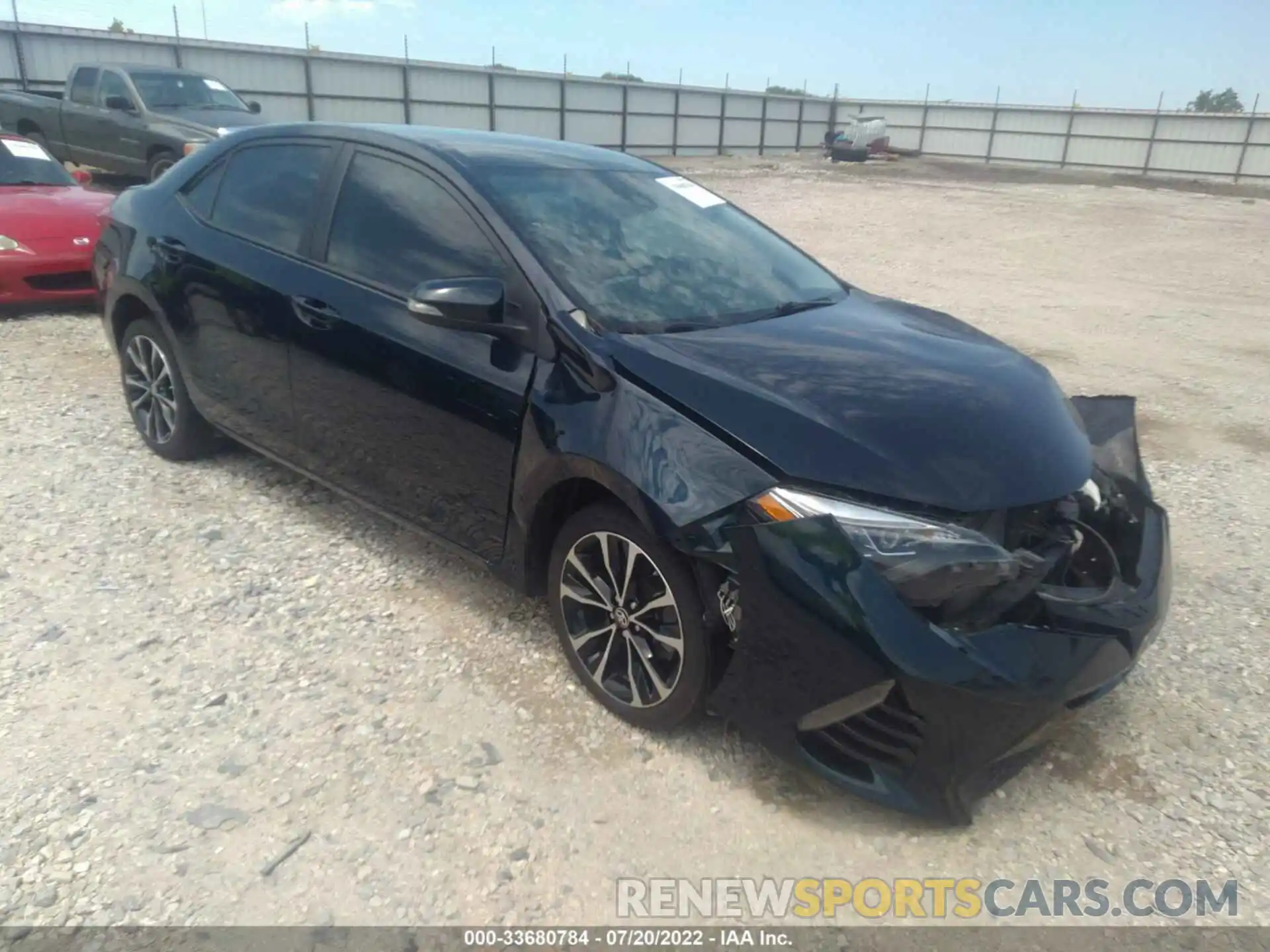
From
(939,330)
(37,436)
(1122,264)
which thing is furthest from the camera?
(1122,264)

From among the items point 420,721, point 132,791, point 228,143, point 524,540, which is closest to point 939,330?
point 524,540

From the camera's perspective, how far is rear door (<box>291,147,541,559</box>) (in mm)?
3074

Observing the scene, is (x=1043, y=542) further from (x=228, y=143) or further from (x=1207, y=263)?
(x=1207, y=263)

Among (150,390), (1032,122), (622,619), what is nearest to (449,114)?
(1032,122)

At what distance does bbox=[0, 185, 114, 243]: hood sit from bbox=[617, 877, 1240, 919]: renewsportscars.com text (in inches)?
272

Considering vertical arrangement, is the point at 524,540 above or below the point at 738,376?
below

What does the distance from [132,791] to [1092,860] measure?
8.59 feet

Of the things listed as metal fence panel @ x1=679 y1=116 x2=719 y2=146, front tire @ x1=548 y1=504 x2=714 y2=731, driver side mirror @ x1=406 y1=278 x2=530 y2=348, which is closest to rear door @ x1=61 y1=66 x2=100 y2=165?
driver side mirror @ x1=406 y1=278 x2=530 y2=348

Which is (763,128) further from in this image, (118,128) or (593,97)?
(118,128)

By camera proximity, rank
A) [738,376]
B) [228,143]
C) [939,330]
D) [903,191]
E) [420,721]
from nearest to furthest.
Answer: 1. [738,376]
2. [420,721]
3. [939,330]
4. [228,143]
5. [903,191]

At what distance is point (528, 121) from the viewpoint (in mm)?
28766

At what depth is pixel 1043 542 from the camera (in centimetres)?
262

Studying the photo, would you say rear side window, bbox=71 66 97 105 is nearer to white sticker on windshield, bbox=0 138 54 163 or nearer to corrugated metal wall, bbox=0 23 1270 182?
white sticker on windshield, bbox=0 138 54 163

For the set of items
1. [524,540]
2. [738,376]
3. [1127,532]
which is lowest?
[524,540]
